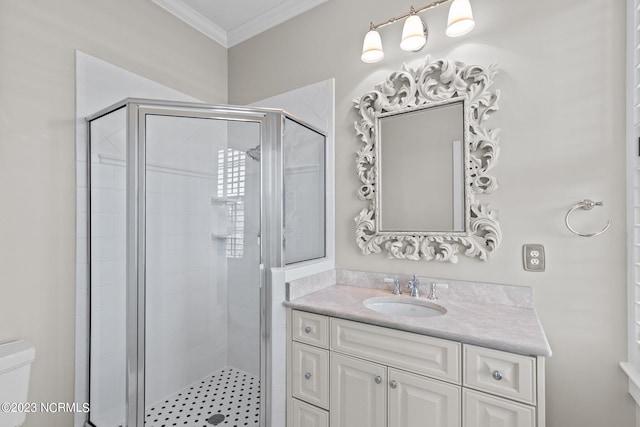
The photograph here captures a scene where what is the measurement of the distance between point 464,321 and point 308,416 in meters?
0.88

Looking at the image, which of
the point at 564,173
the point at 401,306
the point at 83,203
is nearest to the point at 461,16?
the point at 564,173

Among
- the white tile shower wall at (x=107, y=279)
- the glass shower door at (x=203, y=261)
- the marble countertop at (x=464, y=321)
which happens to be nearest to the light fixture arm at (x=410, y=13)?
the glass shower door at (x=203, y=261)

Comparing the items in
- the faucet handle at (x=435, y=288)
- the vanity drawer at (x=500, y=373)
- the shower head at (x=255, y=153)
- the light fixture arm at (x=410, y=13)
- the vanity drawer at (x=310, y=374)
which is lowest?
the vanity drawer at (x=310, y=374)

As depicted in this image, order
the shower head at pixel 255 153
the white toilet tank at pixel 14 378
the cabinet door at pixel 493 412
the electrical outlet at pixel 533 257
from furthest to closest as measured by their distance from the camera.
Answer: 1. the shower head at pixel 255 153
2. the electrical outlet at pixel 533 257
3. the white toilet tank at pixel 14 378
4. the cabinet door at pixel 493 412

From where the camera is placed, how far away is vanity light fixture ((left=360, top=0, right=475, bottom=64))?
142cm

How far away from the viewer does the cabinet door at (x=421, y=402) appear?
3.68 ft

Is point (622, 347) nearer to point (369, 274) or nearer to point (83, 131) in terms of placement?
point (369, 274)

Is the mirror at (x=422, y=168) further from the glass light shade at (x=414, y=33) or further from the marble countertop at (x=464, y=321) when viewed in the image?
Answer: the marble countertop at (x=464, y=321)

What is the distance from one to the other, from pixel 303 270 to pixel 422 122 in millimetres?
1083

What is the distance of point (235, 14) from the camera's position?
7.57ft

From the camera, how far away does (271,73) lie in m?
2.36

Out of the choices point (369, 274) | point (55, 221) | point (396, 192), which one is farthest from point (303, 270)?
point (55, 221)

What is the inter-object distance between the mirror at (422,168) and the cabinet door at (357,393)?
0.79 metres

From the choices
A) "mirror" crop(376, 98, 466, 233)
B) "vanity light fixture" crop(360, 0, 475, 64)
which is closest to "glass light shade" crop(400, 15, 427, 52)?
"vanity light fixture" crop(360, 0, 475, 64)
